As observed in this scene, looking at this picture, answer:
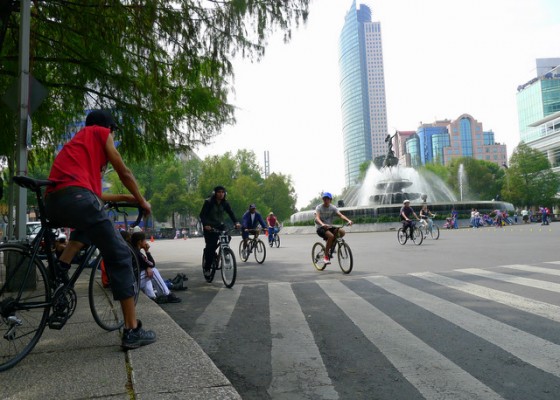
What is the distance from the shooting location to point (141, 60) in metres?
8.27

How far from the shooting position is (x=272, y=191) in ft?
259

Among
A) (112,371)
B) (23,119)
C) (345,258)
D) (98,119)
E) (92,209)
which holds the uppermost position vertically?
(23,119)

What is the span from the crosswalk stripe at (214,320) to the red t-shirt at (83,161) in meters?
1.71

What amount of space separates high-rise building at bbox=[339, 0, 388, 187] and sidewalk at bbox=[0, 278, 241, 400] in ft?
506

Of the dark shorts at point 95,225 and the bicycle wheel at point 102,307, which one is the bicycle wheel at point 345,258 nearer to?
the bicycle wheel at point 102,307

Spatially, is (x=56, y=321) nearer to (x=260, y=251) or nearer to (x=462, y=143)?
(x=260, y=251)

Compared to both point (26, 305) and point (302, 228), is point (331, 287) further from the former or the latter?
point (302, 228)

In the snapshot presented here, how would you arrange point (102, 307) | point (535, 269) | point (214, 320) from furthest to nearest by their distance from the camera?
point (535, 269) → point (214, 320) → point (102, 307)

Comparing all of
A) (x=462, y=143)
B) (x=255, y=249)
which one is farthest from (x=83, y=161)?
(x=462, y=143)

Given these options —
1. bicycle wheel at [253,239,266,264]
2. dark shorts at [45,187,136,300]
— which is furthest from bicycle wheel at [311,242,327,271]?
dark shorts at [45,187,136,300]

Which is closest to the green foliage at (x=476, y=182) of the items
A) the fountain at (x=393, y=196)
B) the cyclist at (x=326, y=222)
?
the fountain at (x=393, y=196)

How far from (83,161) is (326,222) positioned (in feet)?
23.7

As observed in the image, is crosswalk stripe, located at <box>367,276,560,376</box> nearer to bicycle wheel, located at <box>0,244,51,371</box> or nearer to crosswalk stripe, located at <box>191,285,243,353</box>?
crosswalk stripe, located at <box>191,285,243,353</box>

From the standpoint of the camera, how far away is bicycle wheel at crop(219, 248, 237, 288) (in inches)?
301
